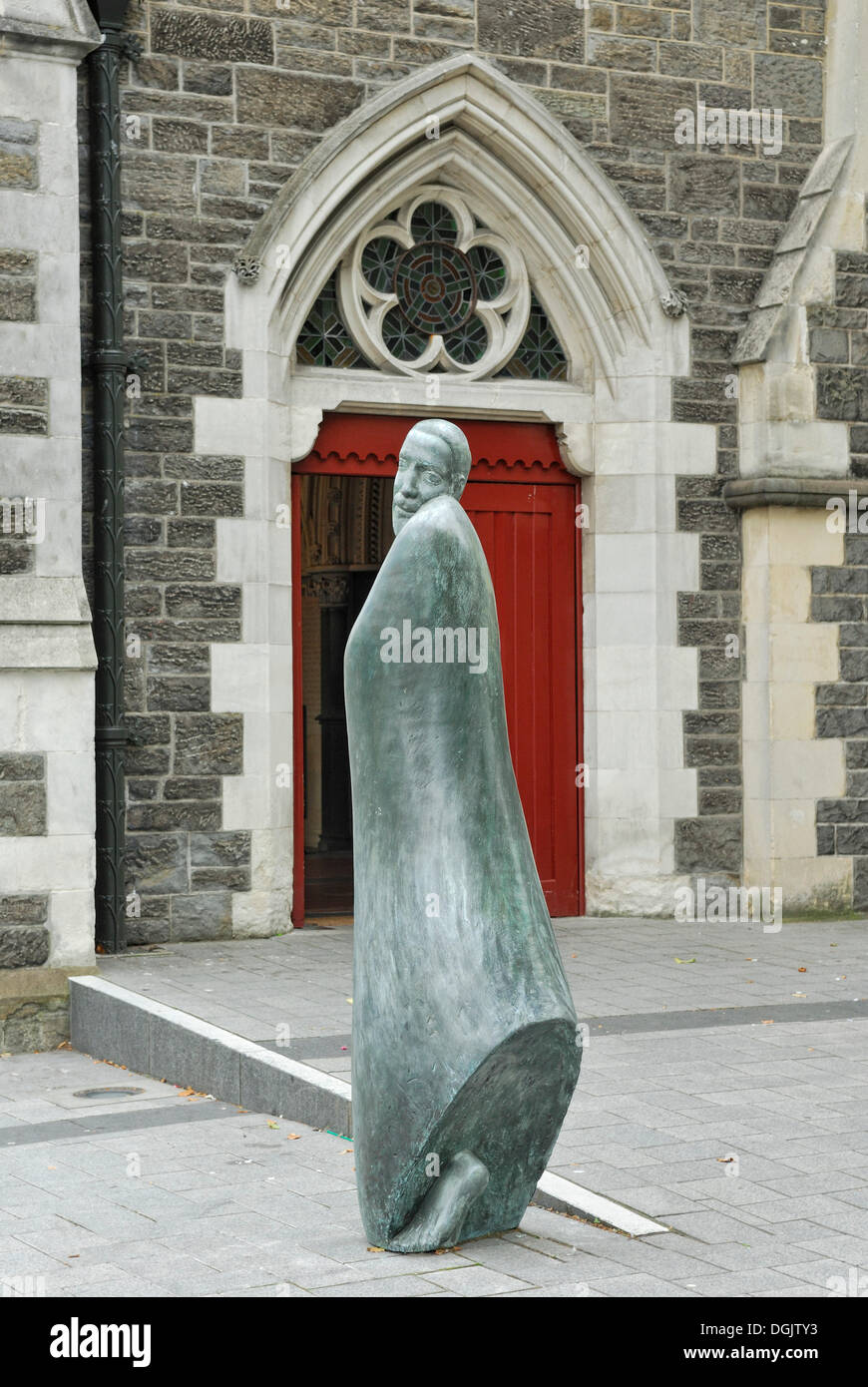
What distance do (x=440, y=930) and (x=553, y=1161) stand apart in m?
1.29

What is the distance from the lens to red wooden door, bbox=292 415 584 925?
10.8 meters

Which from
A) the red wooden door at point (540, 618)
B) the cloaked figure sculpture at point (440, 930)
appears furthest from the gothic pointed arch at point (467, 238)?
the cloaked figure sculpture at point (440, 930)

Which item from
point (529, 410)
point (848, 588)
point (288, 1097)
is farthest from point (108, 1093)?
point (848, 588)

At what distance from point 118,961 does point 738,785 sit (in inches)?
155

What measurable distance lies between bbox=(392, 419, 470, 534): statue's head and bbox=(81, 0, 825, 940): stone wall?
493 cm

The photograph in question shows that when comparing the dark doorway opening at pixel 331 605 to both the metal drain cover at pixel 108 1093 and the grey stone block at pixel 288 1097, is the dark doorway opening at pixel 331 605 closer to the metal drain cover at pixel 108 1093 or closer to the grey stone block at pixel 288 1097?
the metal drain cover at pixel 108 1093

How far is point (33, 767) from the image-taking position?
844 centimetres

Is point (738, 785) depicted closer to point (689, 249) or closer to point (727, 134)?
point (689, 249)

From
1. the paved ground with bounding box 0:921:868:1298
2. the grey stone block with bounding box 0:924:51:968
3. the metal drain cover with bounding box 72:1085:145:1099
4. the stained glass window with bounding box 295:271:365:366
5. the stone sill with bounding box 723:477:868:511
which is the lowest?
the metal drain cover with bounding box 72:1085:145:1099

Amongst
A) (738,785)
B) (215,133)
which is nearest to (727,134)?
(215,133)

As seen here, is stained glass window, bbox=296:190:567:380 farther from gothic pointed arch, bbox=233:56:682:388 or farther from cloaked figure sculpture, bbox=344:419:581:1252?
cloaked figure sculpture, bbox=344:419:581:1252

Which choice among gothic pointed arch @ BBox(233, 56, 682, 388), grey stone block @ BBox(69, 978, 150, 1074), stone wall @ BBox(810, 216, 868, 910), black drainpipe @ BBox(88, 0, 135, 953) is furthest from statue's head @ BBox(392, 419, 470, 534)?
stone wall @ BBox(810, 216, 868, 910)

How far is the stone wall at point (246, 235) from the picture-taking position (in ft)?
31.5

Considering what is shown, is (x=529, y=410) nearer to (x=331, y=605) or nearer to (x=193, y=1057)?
(x=193, y=1057)
